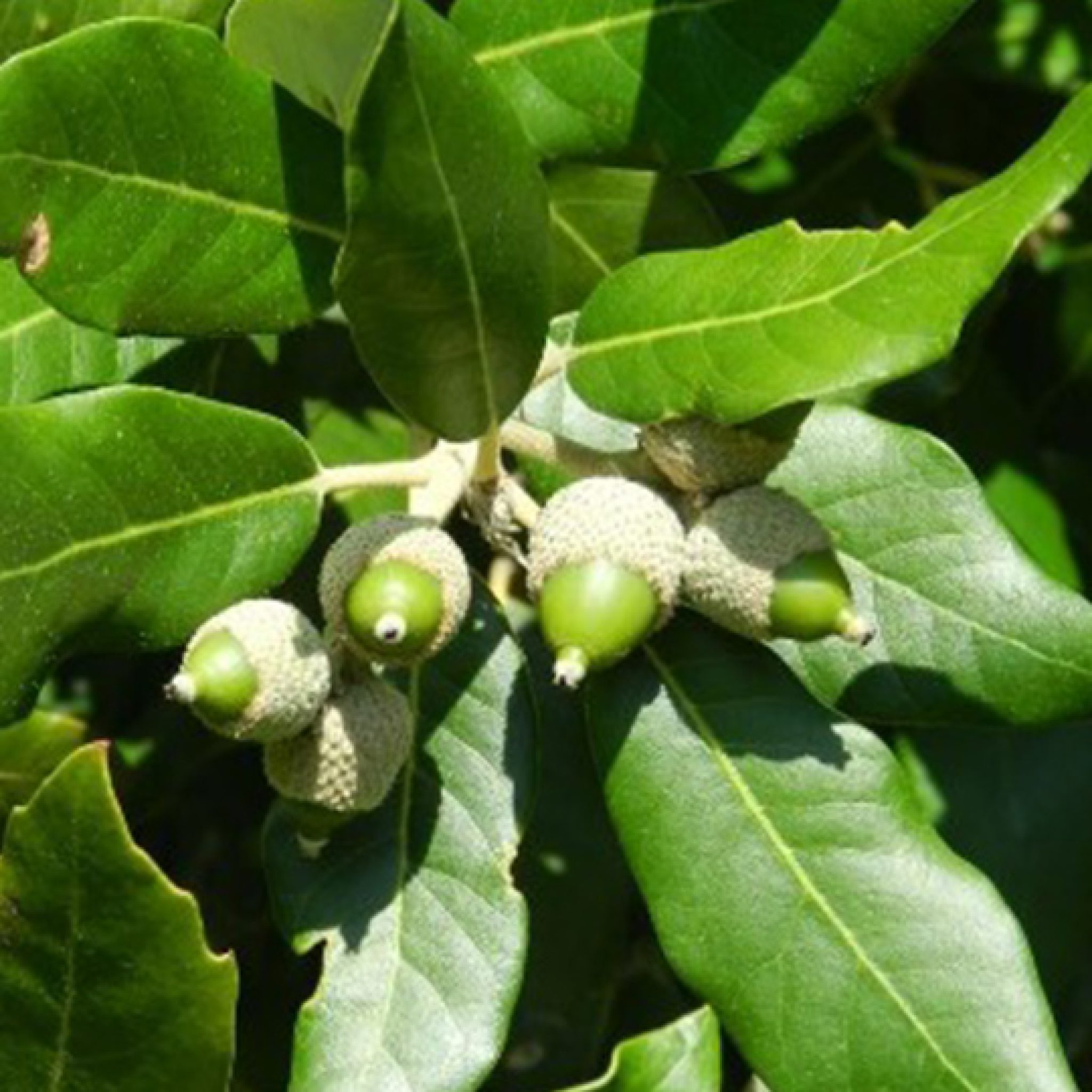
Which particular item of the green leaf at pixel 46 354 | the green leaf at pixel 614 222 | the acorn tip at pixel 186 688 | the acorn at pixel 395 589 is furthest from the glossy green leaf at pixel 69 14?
the acorn tip at pixel 186 688

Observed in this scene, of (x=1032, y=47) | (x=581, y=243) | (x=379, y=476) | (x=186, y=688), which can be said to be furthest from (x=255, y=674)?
(x=1032, y=47)

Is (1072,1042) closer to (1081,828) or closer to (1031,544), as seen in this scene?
(1081,828)

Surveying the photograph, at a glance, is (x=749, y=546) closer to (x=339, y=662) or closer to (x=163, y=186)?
(x=339, y=662)

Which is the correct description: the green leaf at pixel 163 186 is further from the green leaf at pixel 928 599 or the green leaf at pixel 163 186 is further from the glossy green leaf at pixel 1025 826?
the glossy green leaf at pixel 1025 826

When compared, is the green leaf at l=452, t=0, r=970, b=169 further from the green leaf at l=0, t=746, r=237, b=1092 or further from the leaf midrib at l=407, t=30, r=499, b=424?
the green leaf at l=0, t=746, r=237, b=1092

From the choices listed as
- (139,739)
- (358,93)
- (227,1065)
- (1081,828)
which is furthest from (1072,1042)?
(358,93)

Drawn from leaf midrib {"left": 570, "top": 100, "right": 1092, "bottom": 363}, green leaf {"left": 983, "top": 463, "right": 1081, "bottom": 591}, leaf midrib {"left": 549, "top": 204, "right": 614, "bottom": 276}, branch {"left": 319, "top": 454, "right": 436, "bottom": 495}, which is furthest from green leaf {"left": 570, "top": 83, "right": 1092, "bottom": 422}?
green leaf {"left": 983, "top": 463, "right": 1081, "bottom": 591}
